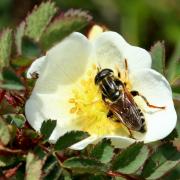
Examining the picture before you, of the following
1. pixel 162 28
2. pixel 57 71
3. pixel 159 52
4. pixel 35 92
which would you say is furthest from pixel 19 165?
pixel 162 28

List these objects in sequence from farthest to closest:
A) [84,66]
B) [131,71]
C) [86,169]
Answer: [84,66], [131,71], [86,169]

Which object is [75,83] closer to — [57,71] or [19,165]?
[57,71]

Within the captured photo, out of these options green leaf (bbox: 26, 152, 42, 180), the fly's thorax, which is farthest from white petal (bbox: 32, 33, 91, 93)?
green leaf (bbox: 26, 152, 42, 180)

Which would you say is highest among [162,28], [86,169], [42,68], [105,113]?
[42,68]

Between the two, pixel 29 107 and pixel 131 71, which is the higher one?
pixel 29 107

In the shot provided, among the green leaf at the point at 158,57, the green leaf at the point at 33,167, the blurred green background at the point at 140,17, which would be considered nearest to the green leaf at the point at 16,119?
the green leaf at the point at 33,167

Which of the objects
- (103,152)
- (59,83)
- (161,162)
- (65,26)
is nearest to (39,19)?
(65,26)

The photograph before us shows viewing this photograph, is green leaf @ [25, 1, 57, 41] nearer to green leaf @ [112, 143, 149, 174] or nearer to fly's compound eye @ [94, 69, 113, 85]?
fly's compound eye @ [94, 69, 113, 85]

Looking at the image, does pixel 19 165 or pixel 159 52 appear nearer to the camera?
pixel 19 165
